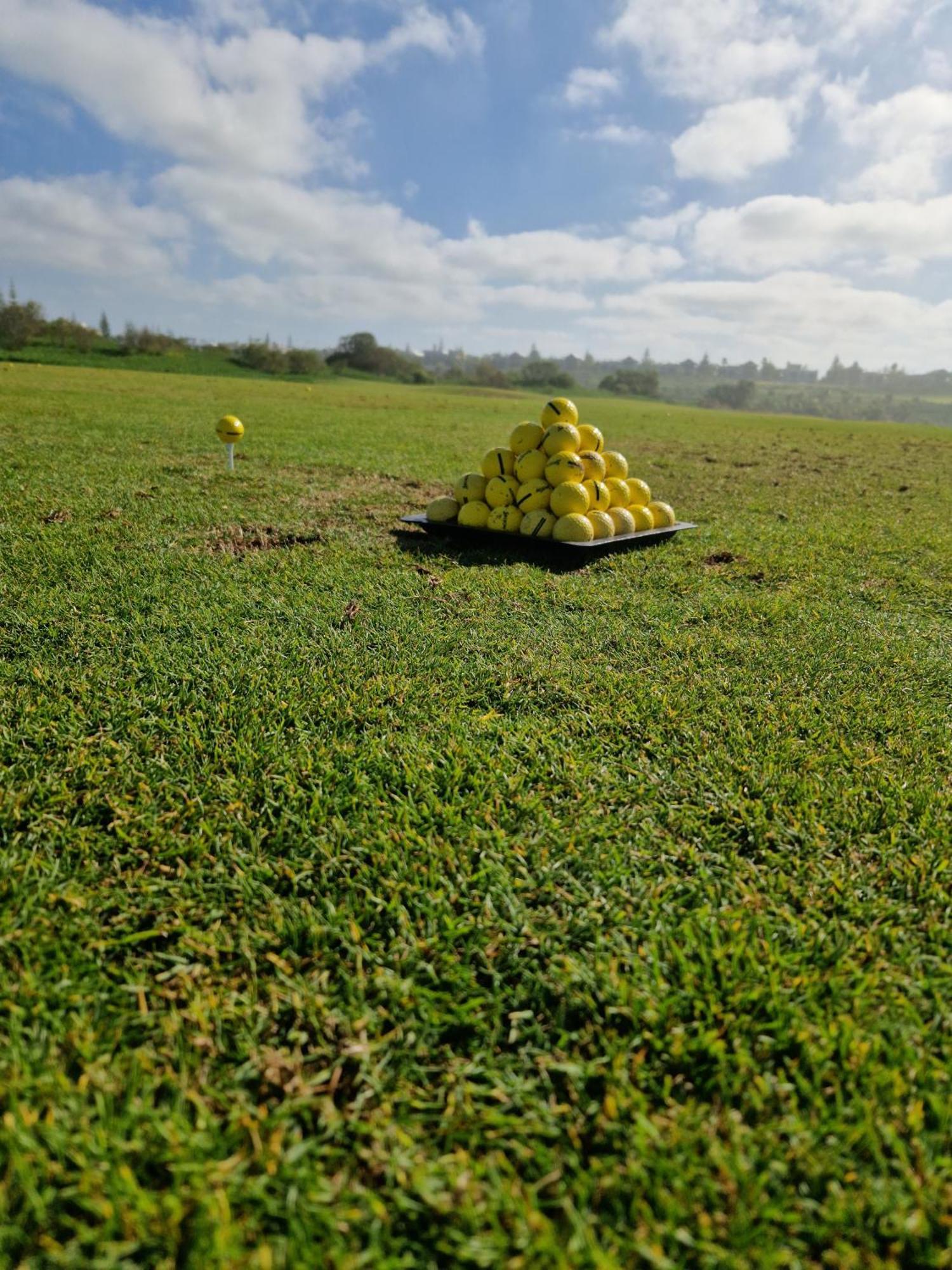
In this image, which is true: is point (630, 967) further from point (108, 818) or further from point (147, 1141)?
point (108, 818)

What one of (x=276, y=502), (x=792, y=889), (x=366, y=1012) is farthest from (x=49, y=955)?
(x=276, y=502)

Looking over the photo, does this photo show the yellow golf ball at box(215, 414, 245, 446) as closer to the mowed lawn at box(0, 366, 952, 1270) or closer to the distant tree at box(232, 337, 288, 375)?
the mowed lawn at box(0, 366, 952, 1270)

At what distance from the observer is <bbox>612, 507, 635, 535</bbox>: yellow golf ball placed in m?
5.24

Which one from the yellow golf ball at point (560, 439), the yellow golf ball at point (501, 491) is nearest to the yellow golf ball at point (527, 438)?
the yellow golf ball at point (560, 439)

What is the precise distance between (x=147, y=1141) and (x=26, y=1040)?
36 centimetres

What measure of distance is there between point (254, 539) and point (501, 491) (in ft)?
6.10

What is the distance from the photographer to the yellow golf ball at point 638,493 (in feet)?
18.5

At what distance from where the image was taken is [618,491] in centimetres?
543

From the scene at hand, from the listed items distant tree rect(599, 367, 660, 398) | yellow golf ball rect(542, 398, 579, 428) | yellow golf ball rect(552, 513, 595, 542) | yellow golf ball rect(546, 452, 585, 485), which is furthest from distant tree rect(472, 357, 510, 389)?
yellow golf ball rect(552, 513, 595, 542)

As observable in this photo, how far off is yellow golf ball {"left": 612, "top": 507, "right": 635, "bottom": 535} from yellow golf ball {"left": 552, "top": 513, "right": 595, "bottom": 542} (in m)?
0.50

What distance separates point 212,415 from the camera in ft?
51.9

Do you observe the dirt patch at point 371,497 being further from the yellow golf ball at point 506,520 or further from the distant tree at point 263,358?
the distant tree at point 263,358

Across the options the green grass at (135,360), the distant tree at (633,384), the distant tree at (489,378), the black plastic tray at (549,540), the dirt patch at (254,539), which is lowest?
the dirt patch at (254,539)

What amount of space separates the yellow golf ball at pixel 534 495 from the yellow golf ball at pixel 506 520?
0.21 feet
